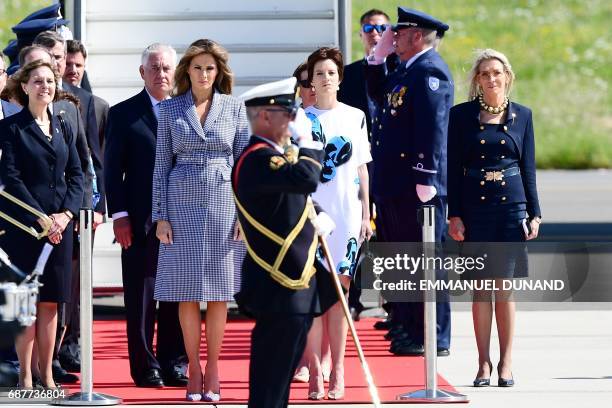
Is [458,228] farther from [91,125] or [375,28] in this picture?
[375,28]

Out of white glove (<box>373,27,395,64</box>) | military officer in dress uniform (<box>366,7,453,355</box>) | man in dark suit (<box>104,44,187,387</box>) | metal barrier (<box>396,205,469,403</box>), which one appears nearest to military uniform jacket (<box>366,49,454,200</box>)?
military officer in dress uniform (<box>366,7,453,355</box>)

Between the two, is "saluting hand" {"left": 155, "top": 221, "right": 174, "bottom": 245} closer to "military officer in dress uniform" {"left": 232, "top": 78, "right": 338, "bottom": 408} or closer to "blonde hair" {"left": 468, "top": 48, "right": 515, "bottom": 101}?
"military officer in dress uniform" {"left": 232, "top": 78, "right": 338, "bottom": 408}

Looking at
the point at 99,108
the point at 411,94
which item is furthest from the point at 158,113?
the point at 411,94

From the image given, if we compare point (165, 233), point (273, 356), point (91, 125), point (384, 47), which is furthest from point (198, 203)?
point (384, 47)

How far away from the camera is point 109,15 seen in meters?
11.7

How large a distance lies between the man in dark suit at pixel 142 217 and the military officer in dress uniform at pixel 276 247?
228 cm

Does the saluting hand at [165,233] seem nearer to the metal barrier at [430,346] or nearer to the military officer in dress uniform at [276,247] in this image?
the metal barrier at [430,346]

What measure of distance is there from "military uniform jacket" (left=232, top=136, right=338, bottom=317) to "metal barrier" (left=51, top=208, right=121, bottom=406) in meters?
1.55

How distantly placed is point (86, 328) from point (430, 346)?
179 centimetres

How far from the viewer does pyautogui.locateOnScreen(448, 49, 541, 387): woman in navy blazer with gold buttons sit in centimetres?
877

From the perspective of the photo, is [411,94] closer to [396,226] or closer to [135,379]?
[396,226]

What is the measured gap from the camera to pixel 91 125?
30.8 ft

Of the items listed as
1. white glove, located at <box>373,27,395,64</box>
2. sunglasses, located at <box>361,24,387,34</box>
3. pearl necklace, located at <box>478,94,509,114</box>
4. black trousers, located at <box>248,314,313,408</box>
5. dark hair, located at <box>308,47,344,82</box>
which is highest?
sunglasses, located at <box>361,24,387,34</box>

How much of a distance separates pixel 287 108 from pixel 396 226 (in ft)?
11.3
